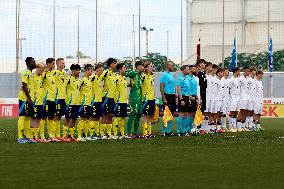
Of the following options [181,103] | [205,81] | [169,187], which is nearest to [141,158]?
[169,187]

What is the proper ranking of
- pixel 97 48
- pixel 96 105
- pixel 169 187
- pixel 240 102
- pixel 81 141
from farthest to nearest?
1. pixel 97 48
2. pixel 240 102
3. pixel 96 105
4. pixel 81 141
5. pixel 169 187

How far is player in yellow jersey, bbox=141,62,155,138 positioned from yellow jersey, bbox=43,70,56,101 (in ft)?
11.6

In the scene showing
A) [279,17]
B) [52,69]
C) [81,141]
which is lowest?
[81,141]

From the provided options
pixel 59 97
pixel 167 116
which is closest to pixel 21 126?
pixel 59 97

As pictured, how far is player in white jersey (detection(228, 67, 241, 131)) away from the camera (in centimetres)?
3334

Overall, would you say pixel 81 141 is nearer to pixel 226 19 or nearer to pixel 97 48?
pixel 97 48

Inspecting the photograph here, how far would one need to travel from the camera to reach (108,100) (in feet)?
88.4

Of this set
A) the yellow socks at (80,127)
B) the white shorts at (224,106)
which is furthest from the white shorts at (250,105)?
the yellow socks at (80,127)

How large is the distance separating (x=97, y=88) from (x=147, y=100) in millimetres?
1774

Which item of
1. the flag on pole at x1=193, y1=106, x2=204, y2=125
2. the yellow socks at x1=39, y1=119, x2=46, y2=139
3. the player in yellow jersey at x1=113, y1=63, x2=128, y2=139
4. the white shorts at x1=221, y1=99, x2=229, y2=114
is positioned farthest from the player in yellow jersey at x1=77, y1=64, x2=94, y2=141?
the white shorts at x1=221, y1=99, x2=229, y2=114

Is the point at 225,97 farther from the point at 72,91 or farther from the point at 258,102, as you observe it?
the point at 72,91

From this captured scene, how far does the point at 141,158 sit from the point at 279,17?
76014 millimetres

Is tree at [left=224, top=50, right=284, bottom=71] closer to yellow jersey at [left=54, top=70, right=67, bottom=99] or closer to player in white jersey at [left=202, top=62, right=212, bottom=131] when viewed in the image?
player in white jersey at [left=202, top=62, right=212, bottom=131]

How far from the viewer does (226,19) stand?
97.1 m
